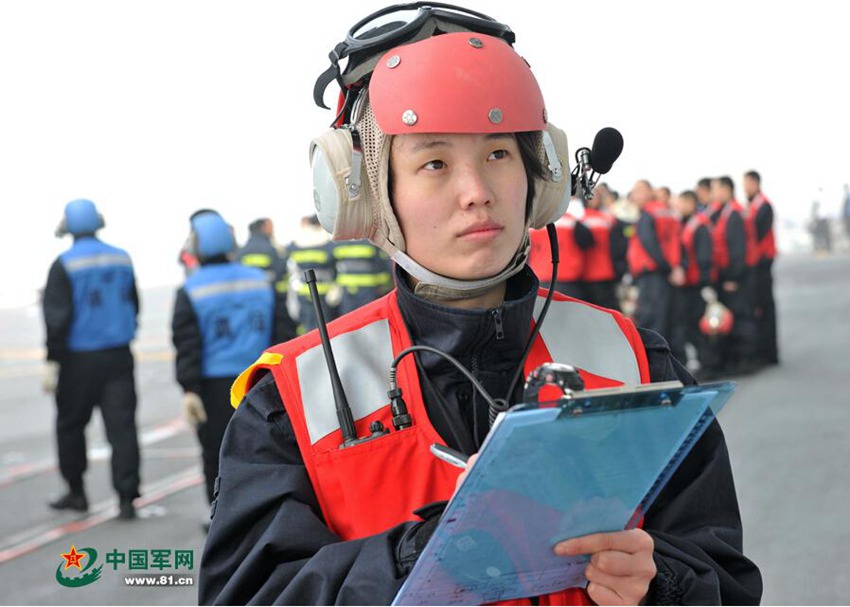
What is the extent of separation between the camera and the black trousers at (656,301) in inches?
428

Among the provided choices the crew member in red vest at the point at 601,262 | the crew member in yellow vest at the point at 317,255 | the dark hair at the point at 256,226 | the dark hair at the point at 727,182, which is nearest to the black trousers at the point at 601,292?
the crew member in red vest at the point at 601,262

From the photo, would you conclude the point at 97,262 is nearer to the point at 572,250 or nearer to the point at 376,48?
the point at 572,250

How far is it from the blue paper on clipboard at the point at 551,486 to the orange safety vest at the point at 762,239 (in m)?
10.0

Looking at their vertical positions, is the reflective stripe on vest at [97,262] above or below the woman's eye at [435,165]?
below

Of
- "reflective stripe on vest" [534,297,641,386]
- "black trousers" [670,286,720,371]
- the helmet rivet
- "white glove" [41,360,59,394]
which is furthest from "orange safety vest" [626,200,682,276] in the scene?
the helmet rivet

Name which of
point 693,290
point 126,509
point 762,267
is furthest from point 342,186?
point 762,267

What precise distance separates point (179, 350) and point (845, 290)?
15.0m

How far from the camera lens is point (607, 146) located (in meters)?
1.98

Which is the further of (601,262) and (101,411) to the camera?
(601,262)

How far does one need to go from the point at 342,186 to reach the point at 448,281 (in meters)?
0.25

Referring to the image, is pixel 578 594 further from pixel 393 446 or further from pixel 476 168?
pixel 476 168

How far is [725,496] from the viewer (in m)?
1.78

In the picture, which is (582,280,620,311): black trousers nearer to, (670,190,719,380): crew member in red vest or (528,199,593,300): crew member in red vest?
(528,199,593,300): crew member in red vest

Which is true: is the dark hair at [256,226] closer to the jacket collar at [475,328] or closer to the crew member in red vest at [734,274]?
the crew member in red vest at [734,274]
